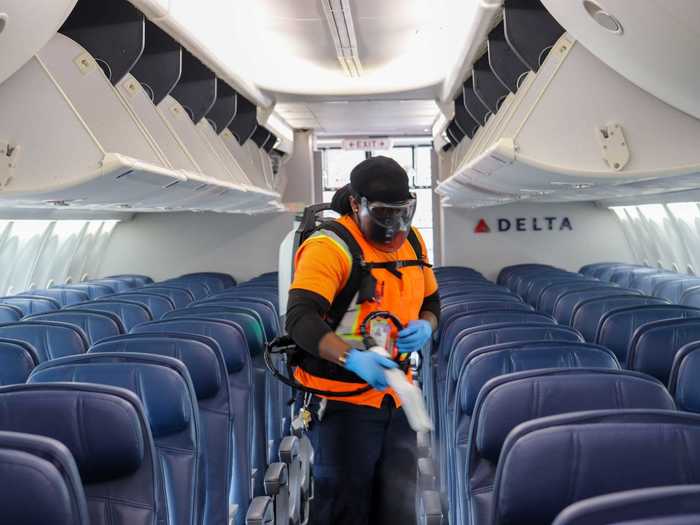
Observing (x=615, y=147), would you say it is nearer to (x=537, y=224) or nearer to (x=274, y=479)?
(x=274, y=479)

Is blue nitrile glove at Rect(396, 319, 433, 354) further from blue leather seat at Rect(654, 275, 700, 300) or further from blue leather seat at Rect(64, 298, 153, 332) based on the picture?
blue leather seat at Rect(654, 275, 700, 300)

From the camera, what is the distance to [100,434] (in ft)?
8.16

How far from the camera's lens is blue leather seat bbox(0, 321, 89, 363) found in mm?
4398

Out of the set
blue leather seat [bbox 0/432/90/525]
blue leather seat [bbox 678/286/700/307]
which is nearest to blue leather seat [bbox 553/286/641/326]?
blue leather seat [bbox 678/286/700/307]

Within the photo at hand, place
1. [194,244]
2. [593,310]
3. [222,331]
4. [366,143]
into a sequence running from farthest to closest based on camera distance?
1. [366,143]
2. [194,244]
3. [593,310]
4. [222,331]

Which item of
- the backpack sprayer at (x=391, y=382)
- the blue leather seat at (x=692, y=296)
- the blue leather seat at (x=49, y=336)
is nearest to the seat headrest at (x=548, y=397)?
the backpack sprayer at (x=391, y=382)

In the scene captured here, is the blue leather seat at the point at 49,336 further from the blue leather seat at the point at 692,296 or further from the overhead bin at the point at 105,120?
the blue leather seat at the point at 692,296

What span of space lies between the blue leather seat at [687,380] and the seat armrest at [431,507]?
105cm

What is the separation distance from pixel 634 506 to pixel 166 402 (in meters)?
2.01

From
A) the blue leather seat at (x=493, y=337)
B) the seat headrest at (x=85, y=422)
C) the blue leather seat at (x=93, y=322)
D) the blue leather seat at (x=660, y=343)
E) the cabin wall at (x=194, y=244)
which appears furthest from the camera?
the cabin wall at (x=194, y=244)

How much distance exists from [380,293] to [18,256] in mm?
7337

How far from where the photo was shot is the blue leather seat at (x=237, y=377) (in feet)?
14.8

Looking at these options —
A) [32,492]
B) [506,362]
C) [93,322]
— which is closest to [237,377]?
[93,322]

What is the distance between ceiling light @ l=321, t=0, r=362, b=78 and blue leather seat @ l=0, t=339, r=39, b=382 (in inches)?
116
